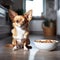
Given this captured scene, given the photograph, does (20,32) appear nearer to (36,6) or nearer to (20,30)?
(20,30)

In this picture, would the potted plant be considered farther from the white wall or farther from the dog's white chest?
the dog's white chest

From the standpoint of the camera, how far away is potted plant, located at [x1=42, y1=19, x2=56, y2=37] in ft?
16.3

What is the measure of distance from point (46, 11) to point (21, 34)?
423 centimetres

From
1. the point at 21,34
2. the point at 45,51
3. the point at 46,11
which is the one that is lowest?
the point at 45,51

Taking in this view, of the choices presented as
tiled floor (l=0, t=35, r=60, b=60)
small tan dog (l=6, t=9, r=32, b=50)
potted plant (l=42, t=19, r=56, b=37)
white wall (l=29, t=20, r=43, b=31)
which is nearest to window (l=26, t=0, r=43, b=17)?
white wall (l=29, t=20, r=43, b=31)

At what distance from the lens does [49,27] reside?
5.04m

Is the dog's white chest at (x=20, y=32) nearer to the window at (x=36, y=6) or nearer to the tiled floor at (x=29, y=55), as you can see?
the tiled floor at (x=29, y=55)

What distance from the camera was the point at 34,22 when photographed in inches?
222

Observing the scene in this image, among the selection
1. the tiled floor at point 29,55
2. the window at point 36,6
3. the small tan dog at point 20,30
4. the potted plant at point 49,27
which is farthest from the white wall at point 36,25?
the tiled floor at point 29,55

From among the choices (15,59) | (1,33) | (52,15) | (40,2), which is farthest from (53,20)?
(15,59)

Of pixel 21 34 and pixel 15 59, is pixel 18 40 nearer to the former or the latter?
pixel 21 34

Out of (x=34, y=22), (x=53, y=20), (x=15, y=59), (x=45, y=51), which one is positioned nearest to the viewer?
(x=15, y=59)

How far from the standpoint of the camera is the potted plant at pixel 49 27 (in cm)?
496

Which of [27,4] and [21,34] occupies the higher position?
[27,4]
